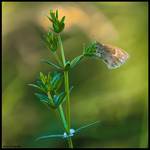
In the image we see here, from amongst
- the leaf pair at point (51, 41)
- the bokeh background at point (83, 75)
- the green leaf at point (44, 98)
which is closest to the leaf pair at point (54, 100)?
the green leaf at point (44, 98)

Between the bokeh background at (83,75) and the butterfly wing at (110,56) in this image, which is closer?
the butterfly wing at (110,56)

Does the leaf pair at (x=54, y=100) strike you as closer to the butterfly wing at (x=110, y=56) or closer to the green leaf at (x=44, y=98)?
the green leaf at (x=44, y=98)

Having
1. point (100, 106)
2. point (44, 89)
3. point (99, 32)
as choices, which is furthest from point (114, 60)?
point (99, 32)

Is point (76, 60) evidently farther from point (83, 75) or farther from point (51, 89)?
point (83, 75)

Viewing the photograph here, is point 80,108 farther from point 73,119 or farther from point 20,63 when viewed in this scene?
point 20,63

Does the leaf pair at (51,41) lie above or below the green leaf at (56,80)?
above

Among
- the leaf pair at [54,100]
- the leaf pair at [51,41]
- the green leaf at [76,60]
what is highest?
the leaf pair at [51,41]

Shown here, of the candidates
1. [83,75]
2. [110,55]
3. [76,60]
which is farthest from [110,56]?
[83,75]
